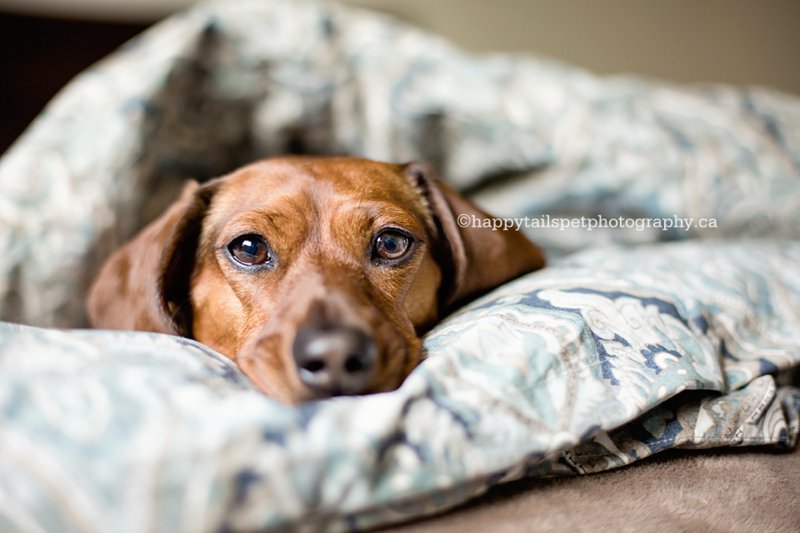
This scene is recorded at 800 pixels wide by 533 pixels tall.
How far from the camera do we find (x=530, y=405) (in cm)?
95

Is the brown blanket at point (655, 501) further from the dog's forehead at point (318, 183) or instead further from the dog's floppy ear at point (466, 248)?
the dog's forehead at point (318, 183)

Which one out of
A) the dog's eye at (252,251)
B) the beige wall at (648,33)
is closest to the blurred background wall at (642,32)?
the beige wall at (648,33)

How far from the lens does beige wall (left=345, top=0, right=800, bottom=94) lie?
4.62 meters

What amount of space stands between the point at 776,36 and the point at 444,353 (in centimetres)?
506

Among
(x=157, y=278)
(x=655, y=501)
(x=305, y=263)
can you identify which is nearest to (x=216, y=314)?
(x=157, y=278)

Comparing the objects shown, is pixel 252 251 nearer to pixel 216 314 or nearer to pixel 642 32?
pixel 216 314

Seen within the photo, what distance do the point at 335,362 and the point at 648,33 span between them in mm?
4614

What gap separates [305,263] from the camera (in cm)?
136

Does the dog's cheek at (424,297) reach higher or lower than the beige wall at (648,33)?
lower

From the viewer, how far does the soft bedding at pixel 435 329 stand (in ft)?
2.51

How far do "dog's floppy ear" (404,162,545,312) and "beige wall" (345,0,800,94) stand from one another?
10.6 ft

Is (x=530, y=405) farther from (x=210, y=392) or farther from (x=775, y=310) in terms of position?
(x=775, y=310)

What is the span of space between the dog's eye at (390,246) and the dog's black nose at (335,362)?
1.43 ft

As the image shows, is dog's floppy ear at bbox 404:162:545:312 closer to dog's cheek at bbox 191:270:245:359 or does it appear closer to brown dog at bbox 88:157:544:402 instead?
Answer: brown dog at bbox 88:157:544:402
